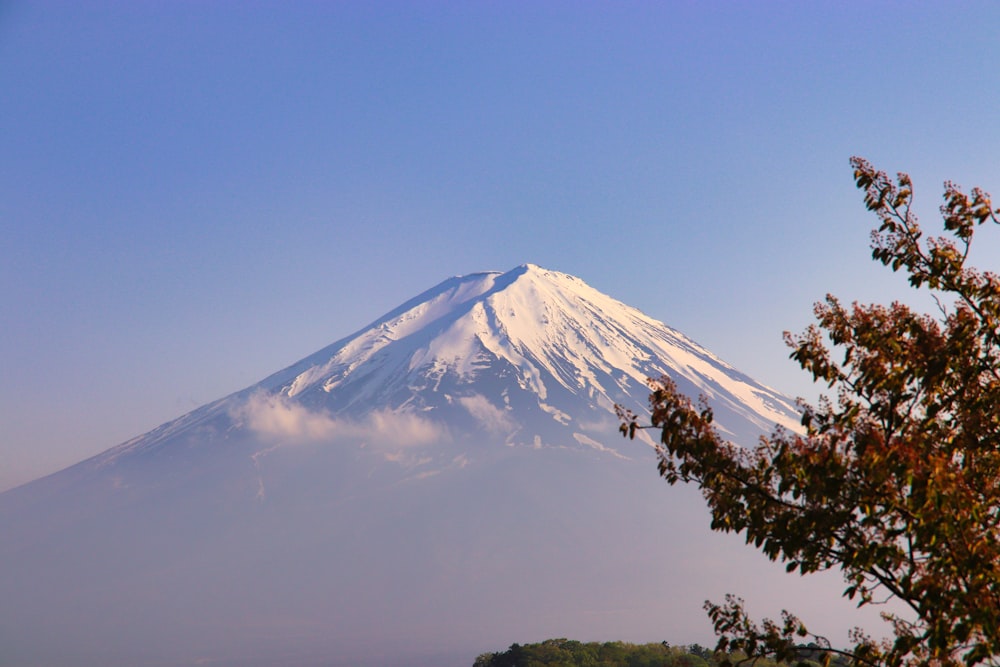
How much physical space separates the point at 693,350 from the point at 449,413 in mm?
43075

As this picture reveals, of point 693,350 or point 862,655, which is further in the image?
point 693,350

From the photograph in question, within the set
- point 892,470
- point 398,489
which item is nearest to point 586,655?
point 892,470

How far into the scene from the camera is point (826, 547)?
21.7 feet

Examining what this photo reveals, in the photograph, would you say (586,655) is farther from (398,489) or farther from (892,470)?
(398,489)

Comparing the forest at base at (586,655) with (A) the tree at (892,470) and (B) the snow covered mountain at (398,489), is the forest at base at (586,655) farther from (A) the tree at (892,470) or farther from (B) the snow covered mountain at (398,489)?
(B) the snow covered mountain at (398,489)

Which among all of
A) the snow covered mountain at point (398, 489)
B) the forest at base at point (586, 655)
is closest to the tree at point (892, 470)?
the forest at base at point (586, 655)

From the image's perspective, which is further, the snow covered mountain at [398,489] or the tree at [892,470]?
the snow covered mountain at [398,489]

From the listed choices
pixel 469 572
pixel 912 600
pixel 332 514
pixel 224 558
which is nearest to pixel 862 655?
pixel 912 600

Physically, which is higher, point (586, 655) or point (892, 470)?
point (892, 470)

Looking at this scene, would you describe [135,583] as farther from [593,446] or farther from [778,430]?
[778,430]

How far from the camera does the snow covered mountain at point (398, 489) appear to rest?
13525cm

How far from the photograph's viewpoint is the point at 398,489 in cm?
14925

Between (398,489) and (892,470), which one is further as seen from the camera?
(398,489)

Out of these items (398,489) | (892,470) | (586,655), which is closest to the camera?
(892,470)
